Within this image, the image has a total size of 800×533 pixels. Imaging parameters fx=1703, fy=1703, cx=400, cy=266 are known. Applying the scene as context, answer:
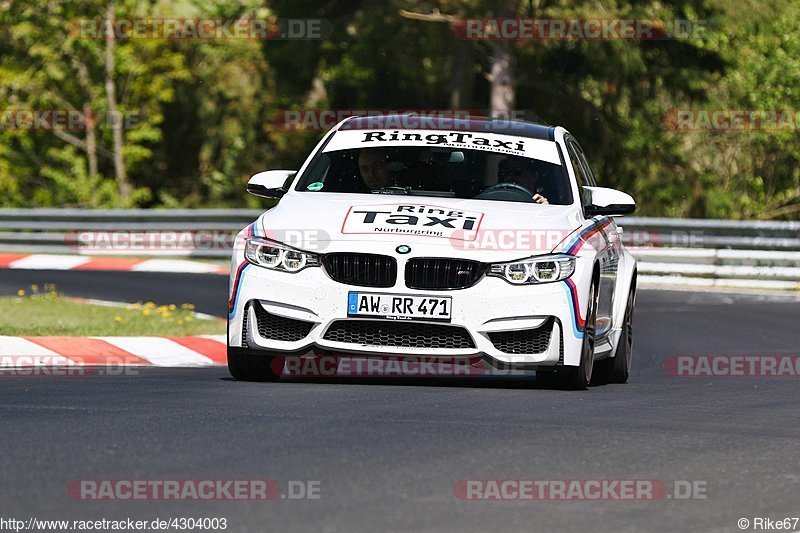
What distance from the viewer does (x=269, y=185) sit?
1062cm

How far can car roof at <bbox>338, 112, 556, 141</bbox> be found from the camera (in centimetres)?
1118

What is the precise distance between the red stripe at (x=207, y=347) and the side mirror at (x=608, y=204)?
3647 millimetres

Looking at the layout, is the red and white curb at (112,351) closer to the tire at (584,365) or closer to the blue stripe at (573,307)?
the tire at (584,365)

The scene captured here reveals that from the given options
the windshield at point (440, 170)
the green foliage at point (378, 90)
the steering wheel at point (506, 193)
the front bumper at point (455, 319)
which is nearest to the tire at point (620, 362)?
the windshield at point (440, 170)

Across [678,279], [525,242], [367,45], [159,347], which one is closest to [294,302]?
[525,242]

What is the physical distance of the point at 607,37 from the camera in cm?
3212

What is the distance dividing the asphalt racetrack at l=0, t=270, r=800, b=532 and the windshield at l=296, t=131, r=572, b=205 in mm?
1189

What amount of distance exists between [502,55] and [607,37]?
2058 mm

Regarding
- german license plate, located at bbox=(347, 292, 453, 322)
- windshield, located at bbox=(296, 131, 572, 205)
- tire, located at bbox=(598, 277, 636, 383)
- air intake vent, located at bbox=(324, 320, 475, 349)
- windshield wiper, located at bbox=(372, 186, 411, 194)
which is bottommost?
tire, located at bbox=(598, 277, 636, 383)

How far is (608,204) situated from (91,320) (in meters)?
5.91

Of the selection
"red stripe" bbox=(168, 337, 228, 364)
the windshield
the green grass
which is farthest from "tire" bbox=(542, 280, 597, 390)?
the green grass

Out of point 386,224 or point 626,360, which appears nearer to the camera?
point 386,224

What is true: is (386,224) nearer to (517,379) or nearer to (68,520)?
(517,379)

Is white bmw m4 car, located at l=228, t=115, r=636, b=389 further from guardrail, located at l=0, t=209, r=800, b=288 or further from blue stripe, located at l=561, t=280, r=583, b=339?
guardrail, located at l=0, t=209, r=800, b=288
